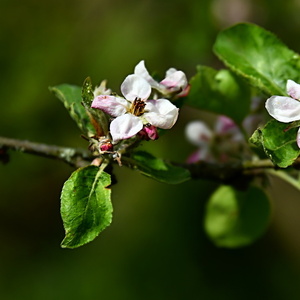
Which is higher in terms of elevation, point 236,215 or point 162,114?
point 162,114

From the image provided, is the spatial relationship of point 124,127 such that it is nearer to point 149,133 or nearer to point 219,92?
point 149,133

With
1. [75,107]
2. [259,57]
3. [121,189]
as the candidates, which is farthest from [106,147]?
[121,189]

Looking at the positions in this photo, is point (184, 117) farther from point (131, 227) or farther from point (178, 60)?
point (131, 227)

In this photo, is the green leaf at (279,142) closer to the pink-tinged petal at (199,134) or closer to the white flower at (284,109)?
the white flower at (284,109)

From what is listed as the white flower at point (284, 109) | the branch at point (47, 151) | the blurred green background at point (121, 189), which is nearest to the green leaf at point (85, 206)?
the branch at point (47, 151)

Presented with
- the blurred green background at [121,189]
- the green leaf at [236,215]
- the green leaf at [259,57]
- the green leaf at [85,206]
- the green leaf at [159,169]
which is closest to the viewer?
the green leaf at [85,206]

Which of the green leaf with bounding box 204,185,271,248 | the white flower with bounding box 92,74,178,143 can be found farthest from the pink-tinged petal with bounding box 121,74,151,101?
the green leaf with bounding box 204,185,271,248
